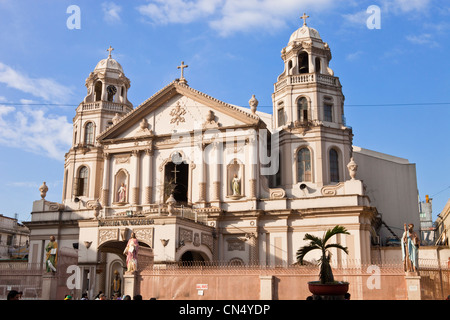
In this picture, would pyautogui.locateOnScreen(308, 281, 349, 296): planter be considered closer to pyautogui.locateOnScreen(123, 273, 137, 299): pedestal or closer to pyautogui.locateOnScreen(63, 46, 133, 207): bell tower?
pyautogui.locateOnScreen(123, 273, 137, 299): pedestal

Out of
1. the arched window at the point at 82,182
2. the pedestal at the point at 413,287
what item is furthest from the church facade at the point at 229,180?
the pedestal at the point at 413,287

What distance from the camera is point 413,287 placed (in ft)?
66.1

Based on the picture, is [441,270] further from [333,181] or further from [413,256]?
[333,181]

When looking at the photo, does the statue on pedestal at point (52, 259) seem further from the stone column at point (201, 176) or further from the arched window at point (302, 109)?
the arched window at point (302, 109)

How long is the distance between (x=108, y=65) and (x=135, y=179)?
43.5 feet

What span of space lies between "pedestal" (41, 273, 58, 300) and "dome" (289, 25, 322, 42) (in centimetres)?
2501

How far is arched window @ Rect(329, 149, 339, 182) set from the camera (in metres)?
35.5

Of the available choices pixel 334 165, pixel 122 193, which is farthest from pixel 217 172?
pixel 334 165

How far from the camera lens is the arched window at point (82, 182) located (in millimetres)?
41188

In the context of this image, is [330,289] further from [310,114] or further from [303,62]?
[303,62]
